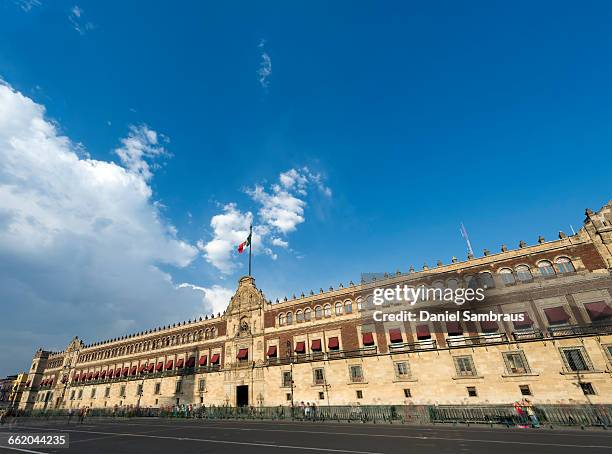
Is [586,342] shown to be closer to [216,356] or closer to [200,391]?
[216,356]

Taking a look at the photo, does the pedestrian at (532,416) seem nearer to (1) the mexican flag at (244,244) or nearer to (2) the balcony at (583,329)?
(2) the balcony at (583,329)

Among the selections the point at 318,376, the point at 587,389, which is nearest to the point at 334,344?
the point at 318,376

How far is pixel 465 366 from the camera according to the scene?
27.0 m

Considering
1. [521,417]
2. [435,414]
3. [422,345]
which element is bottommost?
[521,417]

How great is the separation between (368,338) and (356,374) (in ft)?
12.9

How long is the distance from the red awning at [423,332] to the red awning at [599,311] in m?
12.7

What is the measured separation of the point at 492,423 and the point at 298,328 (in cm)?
2170

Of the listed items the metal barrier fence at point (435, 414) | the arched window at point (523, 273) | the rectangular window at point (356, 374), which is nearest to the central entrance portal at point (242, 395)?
the metal barrier fence at point (435, 414)

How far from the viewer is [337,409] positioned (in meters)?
27.1

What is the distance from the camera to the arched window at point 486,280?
2890 cm

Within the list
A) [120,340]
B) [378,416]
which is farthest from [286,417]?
[120,340]

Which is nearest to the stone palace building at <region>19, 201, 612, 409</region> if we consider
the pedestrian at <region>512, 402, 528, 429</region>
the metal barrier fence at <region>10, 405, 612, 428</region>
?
the metal barrier fence at <region>10, 405, 612, 428</region>

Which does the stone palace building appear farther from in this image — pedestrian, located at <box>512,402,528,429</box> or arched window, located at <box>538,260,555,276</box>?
pedestrian, located at <box>512,402,528,429</box>

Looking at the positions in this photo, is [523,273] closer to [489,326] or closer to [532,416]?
[489,326]
